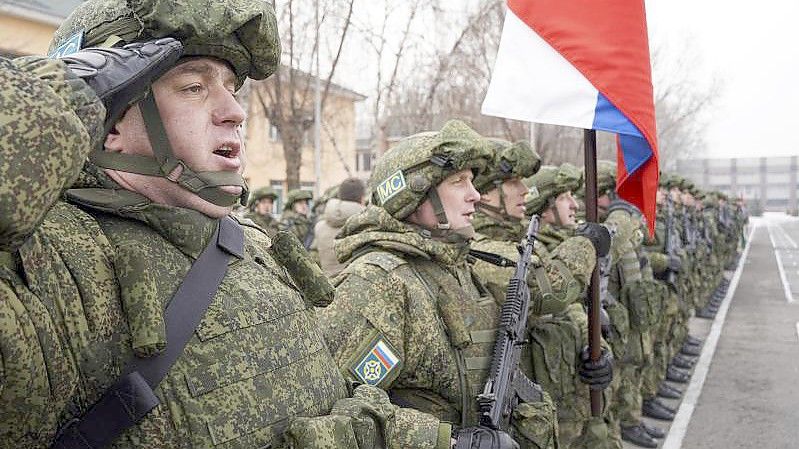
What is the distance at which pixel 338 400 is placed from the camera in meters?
1.57

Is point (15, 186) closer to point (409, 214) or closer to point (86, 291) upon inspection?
point (86, 291)

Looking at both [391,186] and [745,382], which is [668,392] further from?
[391,186]

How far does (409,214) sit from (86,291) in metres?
1.94

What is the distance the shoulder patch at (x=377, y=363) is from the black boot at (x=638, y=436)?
4.35m

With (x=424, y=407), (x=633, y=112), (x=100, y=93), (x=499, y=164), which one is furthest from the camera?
(x=499, y=164)

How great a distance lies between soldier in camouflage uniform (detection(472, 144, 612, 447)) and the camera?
3664mm

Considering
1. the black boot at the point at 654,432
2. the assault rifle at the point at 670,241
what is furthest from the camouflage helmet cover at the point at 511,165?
the assault rifle at the point at 670,241

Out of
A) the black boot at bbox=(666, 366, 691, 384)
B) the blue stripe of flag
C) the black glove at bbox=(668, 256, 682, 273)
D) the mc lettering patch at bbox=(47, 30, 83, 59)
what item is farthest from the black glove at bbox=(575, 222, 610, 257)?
the black boot at bbox=(666, 366, 691, 384)

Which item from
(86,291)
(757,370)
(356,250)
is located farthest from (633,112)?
(757,370)

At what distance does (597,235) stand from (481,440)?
2.04 m

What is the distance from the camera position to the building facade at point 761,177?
300ft

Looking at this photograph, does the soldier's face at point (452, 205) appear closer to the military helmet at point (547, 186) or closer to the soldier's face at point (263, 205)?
the military helmet at point (547, 186)

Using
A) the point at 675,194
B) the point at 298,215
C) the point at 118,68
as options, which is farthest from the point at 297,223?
the point at 118,68

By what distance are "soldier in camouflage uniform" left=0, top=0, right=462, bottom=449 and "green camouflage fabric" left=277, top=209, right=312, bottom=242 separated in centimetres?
840
